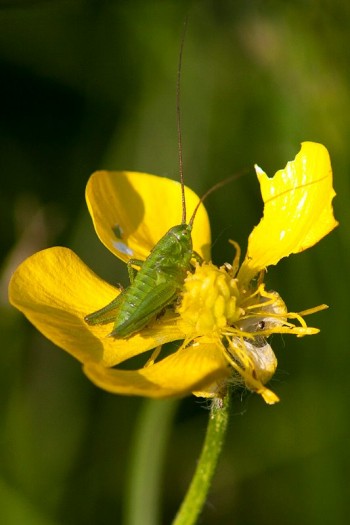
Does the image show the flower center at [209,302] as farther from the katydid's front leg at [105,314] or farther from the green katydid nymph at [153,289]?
the katydid's front leg at [105,314]

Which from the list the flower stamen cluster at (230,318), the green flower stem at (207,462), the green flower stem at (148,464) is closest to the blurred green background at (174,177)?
the green flower stem at (148,464)

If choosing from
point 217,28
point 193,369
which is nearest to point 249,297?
point 193,369

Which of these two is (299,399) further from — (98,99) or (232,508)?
(98,99)

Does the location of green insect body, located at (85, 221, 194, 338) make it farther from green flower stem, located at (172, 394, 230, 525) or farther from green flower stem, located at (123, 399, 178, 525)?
green flower stem, located at (123, 399, 178, 525)

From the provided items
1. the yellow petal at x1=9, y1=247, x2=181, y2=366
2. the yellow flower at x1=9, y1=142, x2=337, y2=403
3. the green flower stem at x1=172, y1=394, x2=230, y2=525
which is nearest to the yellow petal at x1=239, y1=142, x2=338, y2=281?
the yellow flower at x1=9, y1=142, x2=337, y2=403

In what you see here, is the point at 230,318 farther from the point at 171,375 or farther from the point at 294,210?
the point at 294,210
